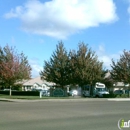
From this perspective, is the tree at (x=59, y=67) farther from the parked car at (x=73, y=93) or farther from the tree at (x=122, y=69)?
the tree at (x=122, y=69)

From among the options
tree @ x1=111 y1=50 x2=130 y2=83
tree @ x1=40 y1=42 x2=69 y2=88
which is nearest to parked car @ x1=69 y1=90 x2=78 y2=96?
tree @ x1=40 y1=42 x2=69 y2=88

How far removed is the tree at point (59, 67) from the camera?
5155 cm

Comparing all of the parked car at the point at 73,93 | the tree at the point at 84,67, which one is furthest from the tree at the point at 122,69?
the parked car at the point at 73,93

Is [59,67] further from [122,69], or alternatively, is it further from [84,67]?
[122,69]

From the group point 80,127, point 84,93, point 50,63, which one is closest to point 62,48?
point 50,63

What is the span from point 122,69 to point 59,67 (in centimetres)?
1167

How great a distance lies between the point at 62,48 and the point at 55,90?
33.2 ft

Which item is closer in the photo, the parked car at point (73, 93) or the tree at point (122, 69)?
the tree at point (122, 69)

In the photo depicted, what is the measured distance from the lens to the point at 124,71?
46250mm

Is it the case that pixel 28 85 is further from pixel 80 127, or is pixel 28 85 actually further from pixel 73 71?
pixel 80 127

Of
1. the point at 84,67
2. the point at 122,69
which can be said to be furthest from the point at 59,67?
the point at 122,69

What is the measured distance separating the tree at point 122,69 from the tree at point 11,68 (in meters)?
14.8

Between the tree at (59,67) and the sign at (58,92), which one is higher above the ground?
the tree at (59,67)

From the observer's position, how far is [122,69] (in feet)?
153
